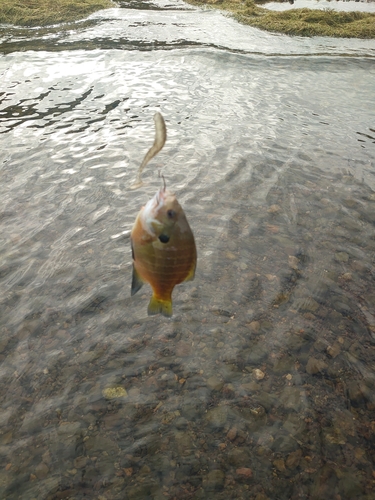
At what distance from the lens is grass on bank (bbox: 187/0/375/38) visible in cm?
1914

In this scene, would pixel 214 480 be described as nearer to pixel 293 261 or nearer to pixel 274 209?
pixel 293 261

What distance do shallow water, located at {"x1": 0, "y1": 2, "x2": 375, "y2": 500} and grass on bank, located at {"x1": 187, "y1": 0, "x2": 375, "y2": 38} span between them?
8.90m

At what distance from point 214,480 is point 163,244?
2.45 meters

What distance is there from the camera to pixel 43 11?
67.8 feet

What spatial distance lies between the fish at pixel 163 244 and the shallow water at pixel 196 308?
2.07 meters

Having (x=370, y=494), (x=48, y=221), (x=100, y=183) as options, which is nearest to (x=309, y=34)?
(x=100, y=183)

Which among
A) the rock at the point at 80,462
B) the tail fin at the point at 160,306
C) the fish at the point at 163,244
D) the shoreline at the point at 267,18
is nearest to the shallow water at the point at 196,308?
the rock at the point at 80,462

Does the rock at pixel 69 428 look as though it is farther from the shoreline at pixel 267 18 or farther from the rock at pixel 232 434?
the shoreline at pixel 267 18

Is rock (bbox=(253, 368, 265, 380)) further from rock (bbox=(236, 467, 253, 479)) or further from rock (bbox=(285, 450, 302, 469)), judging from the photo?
rock (bbox=(236, 467, 253, 479))

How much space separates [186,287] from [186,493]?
2654mm

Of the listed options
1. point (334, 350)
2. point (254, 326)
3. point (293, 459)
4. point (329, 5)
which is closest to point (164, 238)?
point (293, 459)

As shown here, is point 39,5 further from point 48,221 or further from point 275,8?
point 48,221

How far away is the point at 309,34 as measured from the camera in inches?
749

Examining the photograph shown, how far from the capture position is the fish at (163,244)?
2559mm
